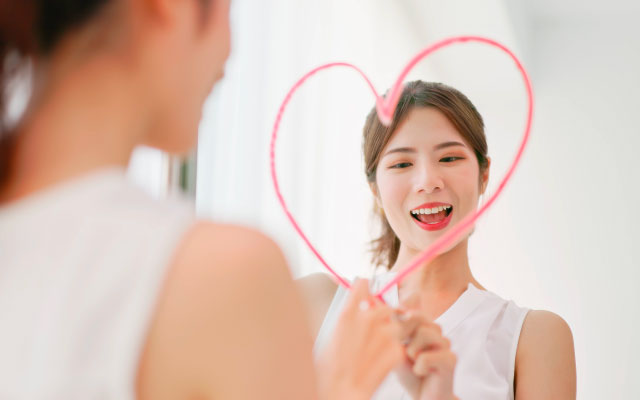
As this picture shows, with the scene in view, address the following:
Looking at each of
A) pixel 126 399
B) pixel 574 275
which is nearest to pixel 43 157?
pixel 126 399

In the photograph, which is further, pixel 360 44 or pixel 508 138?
pixel 508 138

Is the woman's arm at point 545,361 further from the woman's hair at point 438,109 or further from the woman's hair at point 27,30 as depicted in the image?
the woman's hair at point 27,30

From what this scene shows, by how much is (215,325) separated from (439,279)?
1194 millimetres

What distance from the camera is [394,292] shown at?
1496mm

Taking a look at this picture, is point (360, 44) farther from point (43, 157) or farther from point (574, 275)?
point (43, 157)

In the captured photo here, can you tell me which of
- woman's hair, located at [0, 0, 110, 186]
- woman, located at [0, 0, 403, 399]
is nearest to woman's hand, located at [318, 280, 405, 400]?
woman, located at [0, 0, 403, 399]

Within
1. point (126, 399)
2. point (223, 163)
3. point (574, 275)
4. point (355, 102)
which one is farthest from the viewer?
point (574, 275)

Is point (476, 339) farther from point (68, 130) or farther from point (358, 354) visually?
point (68, 130)

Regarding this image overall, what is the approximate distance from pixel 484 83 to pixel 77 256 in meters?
3.83

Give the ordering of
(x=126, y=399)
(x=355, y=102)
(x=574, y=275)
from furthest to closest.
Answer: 1. (x=574, y=275)
2. (x=355, y=102)
3. (x=126, y=399)

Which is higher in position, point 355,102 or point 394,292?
point 355,102

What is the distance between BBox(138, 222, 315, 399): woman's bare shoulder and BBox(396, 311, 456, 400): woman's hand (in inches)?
22.8

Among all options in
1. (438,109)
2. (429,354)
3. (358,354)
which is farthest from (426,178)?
(358,354)

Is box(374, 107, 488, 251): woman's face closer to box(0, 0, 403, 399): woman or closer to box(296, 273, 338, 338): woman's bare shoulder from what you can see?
box(296, 273, 338, 338): woman's bare shoulder
